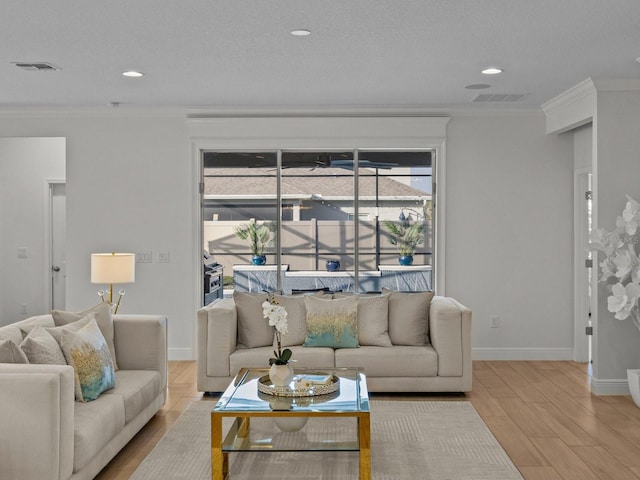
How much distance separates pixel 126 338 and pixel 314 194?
2848 mm

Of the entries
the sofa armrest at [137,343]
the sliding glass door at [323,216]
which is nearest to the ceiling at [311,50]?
the sliding glass door at [323,216]

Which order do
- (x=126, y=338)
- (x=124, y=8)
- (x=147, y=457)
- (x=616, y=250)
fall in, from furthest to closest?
(x=616, y=250) < (x=126, y=338) < (x=147, y=457) < (x=124, y=8)

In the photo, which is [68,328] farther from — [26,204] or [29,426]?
[26,204]

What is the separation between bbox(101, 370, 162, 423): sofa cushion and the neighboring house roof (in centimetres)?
268

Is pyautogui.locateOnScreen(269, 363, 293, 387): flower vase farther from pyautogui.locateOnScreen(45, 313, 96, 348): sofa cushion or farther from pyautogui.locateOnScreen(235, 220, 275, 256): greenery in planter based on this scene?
pyautogui.locateOnScreen(235, 220, 275, 256): greenery in planter

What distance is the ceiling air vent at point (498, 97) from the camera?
6086mm

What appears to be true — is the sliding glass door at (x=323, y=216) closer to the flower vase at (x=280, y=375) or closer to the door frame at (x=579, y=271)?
the door frame at (x=579, y=271)

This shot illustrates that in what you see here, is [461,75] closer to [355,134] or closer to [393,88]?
[393,88]

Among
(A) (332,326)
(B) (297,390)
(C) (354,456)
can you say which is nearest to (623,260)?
(A) (332,326)

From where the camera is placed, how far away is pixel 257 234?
7031mm

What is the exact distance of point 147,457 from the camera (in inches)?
158

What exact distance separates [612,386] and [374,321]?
2.00 metres

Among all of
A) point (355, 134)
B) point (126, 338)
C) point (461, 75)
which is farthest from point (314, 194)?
point (126, 338)

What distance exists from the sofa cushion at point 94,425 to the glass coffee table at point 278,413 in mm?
593
